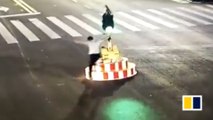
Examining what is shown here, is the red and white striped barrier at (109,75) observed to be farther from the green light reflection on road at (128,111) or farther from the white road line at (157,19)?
the white road line at (157,19)

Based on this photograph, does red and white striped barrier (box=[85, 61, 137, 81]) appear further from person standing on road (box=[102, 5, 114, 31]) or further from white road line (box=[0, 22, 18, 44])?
white road line (box=[0, 22, 18, 44])

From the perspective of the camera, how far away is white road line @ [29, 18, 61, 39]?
68.6 ft

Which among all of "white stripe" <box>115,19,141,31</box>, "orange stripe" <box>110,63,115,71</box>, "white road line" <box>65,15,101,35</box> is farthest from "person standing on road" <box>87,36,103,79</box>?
"white stripe" <box>115,19,141,31</box>

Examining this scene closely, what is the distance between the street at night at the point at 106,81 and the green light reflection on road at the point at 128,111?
2cm

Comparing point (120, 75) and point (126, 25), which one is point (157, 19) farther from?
point (120, 75)

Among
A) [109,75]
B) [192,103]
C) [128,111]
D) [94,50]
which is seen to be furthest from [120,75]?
[192,103]

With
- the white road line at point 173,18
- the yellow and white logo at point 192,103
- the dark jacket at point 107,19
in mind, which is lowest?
the white road line at point 173,18

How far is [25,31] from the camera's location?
22.0 metres

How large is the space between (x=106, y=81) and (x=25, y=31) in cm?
867

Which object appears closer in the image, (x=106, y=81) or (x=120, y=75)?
(x=106, y=81)

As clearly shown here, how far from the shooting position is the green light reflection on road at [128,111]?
11.5 meters

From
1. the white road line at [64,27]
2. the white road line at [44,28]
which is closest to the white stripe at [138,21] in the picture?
the white road line at [64,27]

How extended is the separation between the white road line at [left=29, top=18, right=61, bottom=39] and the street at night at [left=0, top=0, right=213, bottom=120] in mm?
41

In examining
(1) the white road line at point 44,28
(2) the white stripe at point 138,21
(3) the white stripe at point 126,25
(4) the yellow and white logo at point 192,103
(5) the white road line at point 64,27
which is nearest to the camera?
(4) the yellow and white logo at point 192,103
